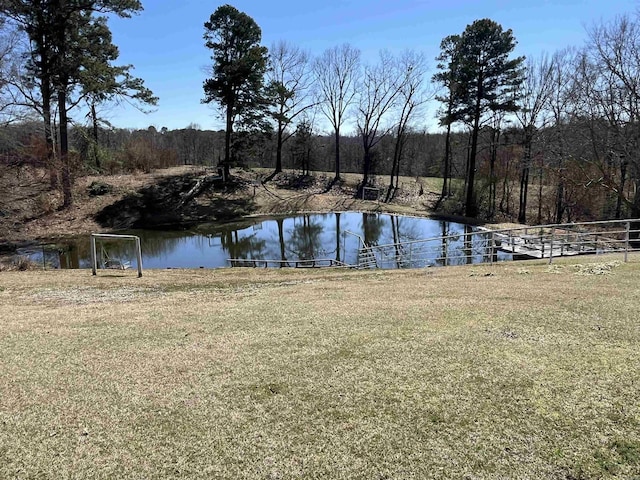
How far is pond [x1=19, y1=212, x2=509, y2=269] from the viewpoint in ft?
56.4

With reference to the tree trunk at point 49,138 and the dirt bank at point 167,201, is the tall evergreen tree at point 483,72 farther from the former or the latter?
the tree trunk at point 49,138

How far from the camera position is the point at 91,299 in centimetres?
805

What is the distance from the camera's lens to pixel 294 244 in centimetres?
2200

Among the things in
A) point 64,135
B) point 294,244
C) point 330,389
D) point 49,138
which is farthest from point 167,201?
point 330,389

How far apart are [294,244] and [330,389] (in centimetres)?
1824

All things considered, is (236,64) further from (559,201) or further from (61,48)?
(559,201)

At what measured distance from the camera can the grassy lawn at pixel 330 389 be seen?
296 cm

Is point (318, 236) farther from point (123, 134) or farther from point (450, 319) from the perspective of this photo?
point (123, 134)

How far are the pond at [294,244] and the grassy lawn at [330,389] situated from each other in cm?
863

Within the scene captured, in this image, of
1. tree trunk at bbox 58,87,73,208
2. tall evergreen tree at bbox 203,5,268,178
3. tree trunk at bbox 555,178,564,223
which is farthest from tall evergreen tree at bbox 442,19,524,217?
tree trunk at bbox 58,87,73,208

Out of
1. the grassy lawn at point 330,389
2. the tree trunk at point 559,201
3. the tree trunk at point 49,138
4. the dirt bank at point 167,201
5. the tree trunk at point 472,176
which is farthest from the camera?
the tree trunk at point 472,176

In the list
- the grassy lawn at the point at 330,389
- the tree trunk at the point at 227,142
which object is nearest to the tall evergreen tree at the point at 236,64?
the tree trunk at the point at 227,142

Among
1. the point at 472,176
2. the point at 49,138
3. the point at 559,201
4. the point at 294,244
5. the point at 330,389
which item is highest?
the point at 49,138

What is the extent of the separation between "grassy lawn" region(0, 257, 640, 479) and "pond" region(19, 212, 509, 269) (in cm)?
863
